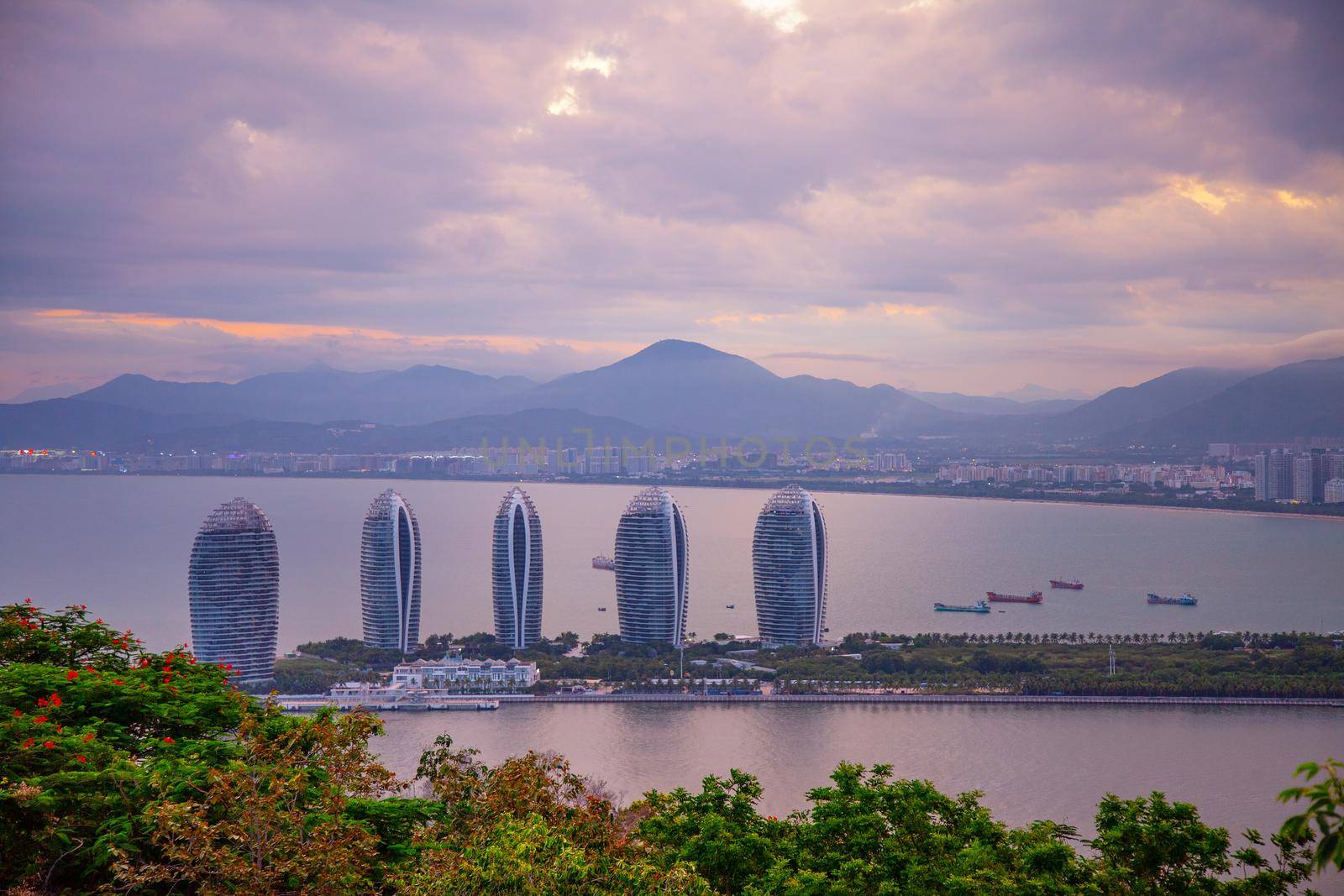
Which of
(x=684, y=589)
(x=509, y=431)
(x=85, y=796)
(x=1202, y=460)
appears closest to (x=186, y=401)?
(x=509, y=431)

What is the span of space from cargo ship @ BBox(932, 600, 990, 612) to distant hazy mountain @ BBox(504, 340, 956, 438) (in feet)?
208

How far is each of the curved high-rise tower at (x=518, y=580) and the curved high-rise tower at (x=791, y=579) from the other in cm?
345

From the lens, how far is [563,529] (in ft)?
117

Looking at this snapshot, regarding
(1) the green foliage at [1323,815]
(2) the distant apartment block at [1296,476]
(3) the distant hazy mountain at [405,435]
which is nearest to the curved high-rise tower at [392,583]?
(1) the green foliage at [1323,815]

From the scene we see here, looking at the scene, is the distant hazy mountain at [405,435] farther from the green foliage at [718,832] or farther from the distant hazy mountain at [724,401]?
the green foliage at [718,832]

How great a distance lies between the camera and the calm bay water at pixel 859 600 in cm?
1112

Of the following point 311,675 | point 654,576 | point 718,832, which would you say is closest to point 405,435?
point 654,576

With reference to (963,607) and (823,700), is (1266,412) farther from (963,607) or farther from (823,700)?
(823,700)

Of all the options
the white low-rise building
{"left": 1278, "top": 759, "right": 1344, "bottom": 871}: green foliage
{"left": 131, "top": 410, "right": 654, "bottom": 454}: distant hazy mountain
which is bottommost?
the white low-rise building

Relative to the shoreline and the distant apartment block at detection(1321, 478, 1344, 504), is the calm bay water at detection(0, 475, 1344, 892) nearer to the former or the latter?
the shoreline

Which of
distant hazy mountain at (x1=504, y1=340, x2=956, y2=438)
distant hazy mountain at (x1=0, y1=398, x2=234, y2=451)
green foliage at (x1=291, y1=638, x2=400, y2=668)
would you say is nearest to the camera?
green foliage at (x1=291, y1=638, x2=400, y2=668)

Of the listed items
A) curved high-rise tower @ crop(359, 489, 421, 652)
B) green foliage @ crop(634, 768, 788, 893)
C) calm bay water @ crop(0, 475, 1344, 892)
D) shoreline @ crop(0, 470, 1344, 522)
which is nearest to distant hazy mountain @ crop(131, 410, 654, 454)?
shoreline @ crop(0, 470, 1344, 522)

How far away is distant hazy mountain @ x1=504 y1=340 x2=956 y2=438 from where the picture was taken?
304 ft

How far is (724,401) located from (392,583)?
3214 inches
